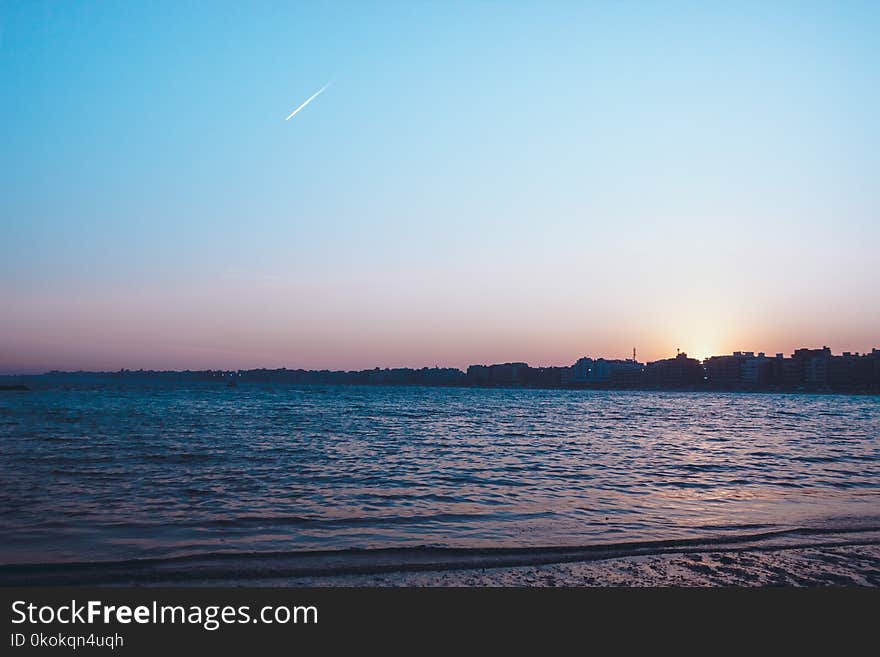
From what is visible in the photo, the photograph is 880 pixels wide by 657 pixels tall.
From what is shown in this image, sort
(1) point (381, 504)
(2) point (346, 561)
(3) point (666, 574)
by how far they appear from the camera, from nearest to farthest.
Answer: (3) point (666, 574) → (2) point (346, 561) → (1) point (381, 504)

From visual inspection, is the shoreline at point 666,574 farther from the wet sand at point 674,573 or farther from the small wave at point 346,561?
the small wave at point 346,561

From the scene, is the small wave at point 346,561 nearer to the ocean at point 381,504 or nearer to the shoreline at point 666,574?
the ocean at point 381,504

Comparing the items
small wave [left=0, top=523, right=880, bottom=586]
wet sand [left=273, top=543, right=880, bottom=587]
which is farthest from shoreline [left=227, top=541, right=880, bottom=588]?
small wave [left=0, top=523, right=880, bottom=586]

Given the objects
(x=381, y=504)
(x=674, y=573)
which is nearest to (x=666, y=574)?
(x=674, y=573)

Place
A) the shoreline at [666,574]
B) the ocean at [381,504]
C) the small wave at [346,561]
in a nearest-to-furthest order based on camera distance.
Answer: the shoreline at [666,574] → the small wave at [346,561] → the ocean at [381,504]

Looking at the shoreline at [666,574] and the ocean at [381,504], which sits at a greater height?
the shoreline at [666,574]

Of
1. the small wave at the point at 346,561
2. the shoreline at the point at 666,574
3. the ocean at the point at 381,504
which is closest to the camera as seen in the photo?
the shoreline at the point at 666,574

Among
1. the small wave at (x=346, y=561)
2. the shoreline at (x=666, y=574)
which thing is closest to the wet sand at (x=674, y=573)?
the shoreline at (x=666, y=574)

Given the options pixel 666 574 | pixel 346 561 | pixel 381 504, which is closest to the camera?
pixel 666 574

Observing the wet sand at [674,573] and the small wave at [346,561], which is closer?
the wet sand at [674,573]

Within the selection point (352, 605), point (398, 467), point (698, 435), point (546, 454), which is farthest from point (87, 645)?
point (698, 435)

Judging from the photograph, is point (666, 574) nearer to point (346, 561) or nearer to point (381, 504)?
point (346, 561)

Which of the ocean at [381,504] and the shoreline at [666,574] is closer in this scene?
the shoreline at [666,574]

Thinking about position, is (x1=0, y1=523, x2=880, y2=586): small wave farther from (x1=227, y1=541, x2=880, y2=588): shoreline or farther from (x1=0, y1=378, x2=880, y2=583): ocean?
(x1=227, y1=541, x2=880, y2=588): shoreline
